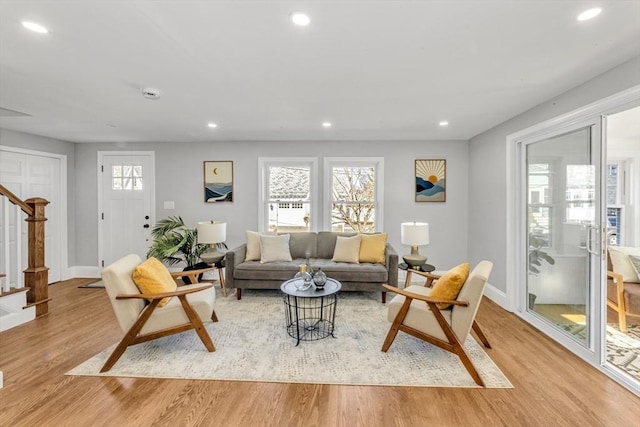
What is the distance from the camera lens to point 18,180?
14.0ft

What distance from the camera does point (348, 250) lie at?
13.9 ft

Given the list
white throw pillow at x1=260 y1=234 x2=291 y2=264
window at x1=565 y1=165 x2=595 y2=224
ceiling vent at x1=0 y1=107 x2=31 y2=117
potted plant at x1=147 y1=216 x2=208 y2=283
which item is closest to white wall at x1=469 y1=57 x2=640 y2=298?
window at x1=565 y1=165 x2=595 y2=224

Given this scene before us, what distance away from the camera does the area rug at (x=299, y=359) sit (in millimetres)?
2238

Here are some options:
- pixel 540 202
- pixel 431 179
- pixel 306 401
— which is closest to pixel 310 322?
pixel 306 401

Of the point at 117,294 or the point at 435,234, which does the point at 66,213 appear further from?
the point at 435,234

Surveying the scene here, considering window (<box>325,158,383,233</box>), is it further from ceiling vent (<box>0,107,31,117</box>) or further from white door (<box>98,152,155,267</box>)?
ceiling vent (<box>0,107,31,117</box>)

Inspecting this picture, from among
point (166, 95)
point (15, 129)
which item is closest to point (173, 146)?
point (15, 129)

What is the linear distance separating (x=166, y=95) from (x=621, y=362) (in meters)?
4.64

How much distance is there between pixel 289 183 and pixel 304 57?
3052 millimetres

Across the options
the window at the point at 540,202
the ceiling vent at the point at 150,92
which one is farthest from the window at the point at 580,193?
the ceiling vent at the point at 150,92

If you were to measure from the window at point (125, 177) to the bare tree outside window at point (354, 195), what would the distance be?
3393 mm

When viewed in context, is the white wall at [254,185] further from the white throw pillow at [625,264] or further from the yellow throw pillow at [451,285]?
the yellow throw pillow at [451,285]

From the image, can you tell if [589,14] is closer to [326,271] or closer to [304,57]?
[304,57]

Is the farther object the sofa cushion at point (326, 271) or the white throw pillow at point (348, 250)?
the white throw pillow at point (348, 250)
